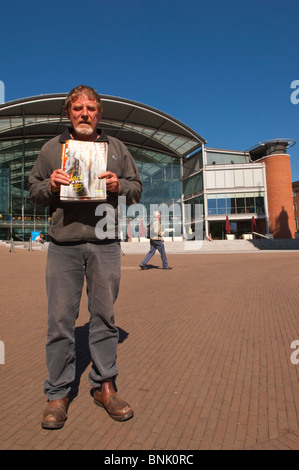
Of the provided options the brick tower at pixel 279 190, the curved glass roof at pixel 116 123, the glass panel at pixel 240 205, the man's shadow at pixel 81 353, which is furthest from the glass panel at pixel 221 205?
the man's shadow at pixel 81 353

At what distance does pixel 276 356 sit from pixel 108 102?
33487 mm

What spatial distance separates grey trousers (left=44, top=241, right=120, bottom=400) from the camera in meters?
2.04

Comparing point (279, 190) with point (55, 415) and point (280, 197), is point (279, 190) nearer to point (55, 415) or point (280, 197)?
point (280, 197)

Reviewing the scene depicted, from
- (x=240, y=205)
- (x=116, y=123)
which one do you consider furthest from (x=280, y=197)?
(x=116, y=123)

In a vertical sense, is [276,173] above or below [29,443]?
above

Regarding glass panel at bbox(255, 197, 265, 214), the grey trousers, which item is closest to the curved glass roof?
glass panel at bbox(255, 197, 265, 214)

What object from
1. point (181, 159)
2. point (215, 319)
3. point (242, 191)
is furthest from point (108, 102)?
point (215, 319)

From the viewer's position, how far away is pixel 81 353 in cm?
312

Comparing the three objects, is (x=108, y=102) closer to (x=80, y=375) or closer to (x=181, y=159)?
(x=181, y=159)

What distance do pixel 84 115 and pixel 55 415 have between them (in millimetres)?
1849

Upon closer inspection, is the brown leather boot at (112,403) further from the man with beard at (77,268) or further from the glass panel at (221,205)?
the glass panel at (221,205)

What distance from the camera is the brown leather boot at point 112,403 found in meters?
1.95
